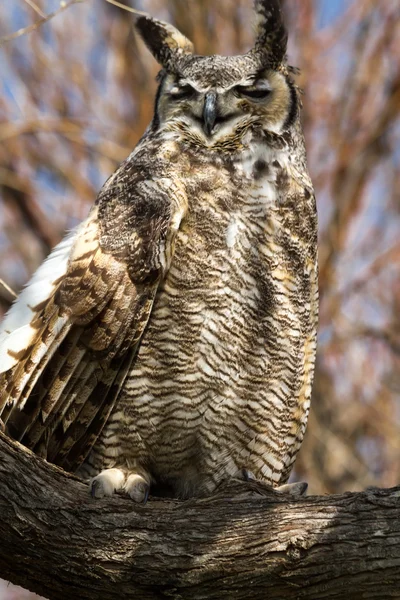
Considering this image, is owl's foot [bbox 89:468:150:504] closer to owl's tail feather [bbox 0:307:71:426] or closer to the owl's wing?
→ the owl's wing

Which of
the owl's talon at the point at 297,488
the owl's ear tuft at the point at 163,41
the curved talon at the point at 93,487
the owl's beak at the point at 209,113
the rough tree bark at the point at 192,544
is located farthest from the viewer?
the owl's ear tuft at the point at 163,41

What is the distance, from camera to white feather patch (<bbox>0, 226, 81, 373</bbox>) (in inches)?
106

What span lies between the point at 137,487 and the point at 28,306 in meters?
0.62

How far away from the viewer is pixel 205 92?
3135 millimetres

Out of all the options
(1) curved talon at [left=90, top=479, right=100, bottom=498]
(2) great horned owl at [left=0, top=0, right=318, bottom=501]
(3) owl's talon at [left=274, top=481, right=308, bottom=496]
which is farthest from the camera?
(3) owl's talon at [left=274, top=481, right=308, bottom=496]

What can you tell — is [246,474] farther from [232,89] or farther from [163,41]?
[163,41]

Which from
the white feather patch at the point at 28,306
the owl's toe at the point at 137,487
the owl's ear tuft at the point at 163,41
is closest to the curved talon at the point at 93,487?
the owl's toe at the point at 137,487

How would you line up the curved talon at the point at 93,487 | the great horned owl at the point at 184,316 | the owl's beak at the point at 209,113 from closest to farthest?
the curved talon at the point at 93,487 < the great horned owl at the point at 184,316 < the owl's beak at the point at 209,113

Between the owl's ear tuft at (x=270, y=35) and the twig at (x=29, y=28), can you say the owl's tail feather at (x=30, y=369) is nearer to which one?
the twig at (x=29, y=28)

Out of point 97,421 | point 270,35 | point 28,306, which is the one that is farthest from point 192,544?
point 270,35

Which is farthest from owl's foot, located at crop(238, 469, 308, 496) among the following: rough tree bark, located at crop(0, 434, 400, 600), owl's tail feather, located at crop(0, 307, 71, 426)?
owl's tail feather, located at crop(0, 307, 71, 426)

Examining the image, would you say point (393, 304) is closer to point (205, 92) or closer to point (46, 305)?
point (205, 92)

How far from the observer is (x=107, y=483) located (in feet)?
8.72

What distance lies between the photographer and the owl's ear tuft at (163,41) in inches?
135
